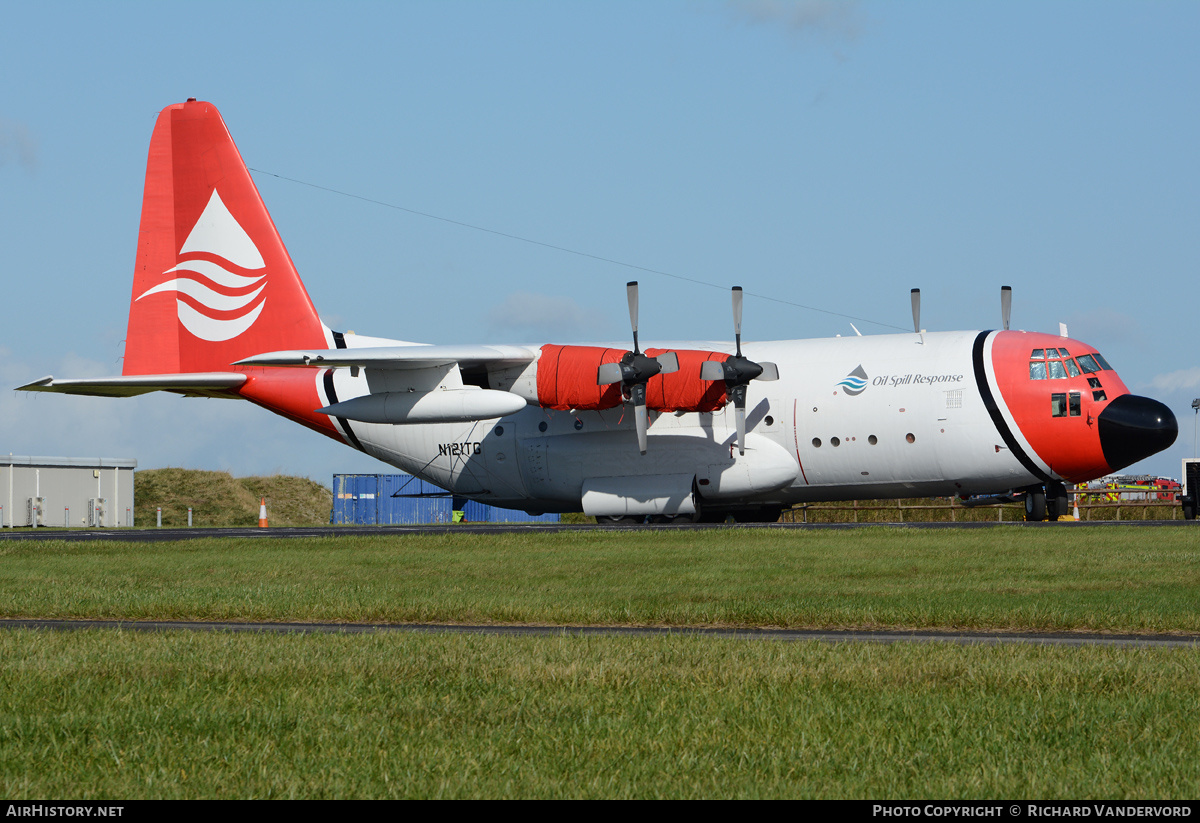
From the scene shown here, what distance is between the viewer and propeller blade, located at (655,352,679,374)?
30500 millimetres

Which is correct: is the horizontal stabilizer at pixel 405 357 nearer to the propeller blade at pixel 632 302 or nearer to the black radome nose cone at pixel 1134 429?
the propeller blade at pixel 632 302

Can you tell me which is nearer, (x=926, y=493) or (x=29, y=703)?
(x=29, y=703)

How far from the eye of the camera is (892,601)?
15148mm

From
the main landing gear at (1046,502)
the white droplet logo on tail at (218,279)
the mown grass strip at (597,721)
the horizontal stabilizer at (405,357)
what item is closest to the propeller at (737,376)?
the horizontal stabilizer at (405,357)

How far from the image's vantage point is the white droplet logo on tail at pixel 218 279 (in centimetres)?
3622

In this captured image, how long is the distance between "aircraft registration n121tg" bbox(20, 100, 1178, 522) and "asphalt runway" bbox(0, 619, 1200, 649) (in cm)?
1531

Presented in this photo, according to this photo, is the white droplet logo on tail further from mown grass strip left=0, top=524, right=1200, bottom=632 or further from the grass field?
the grass field

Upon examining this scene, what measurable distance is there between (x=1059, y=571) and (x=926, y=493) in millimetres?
12422

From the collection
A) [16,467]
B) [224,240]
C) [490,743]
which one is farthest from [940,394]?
[16,467]

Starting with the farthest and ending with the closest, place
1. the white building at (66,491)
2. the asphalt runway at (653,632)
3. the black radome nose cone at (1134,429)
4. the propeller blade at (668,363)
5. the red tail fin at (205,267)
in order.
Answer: the white building at (66,491)
the red tail fin at (205,267)
the propeller blade at (668,363)
the black radome nose cone at (1134,429)
the asphalt runway at (653,632)

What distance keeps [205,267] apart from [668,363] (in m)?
15.6

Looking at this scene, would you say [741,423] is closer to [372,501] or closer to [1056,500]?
[1056,500]

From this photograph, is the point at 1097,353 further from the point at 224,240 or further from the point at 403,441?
the point at 224,240

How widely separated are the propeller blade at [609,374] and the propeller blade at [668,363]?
1.28m
